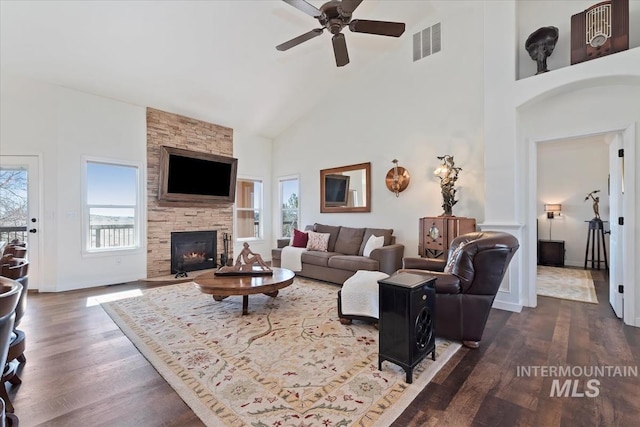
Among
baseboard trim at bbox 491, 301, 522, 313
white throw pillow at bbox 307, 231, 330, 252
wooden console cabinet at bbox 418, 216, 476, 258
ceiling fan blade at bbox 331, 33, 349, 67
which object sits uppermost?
ceiling fan blade at bbox 331, 33, 349, 67

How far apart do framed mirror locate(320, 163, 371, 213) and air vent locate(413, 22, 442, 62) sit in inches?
79.5

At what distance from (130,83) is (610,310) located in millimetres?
7366

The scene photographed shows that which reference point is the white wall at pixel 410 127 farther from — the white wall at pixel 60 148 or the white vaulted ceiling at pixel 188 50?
the white wall at pixel 60 148

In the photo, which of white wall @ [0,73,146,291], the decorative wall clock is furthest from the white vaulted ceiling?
the decorative wall clock

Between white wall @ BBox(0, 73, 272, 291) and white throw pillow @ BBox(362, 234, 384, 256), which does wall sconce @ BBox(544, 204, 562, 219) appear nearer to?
white throw pillow @ BBox(362, 234, 384, 256)

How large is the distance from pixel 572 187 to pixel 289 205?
252 inches

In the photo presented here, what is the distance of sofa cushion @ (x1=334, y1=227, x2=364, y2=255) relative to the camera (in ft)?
17.7

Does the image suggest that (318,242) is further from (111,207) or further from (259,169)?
(111,207)

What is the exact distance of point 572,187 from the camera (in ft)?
21.6

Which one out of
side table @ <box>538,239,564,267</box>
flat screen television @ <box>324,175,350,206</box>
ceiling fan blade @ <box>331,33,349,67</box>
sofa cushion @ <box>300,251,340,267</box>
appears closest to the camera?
ceiling fan blade @ <box>331,33,349,67</box>

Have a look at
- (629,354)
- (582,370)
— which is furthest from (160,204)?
(629,354)

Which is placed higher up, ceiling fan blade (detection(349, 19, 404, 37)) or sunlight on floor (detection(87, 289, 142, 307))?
ceiling fan blade (detection(349, 19, 404, 37))

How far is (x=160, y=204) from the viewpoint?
5.59 m

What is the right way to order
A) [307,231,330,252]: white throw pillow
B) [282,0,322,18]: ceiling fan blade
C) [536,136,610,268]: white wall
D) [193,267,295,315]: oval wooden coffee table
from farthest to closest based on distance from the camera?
[536,136,610,268]: white wall
[307,231,330,252]: white throw pillow
[193,267,295,315]: oval wooden coffee table
[282,0,322,18]: ceiling fan blade
